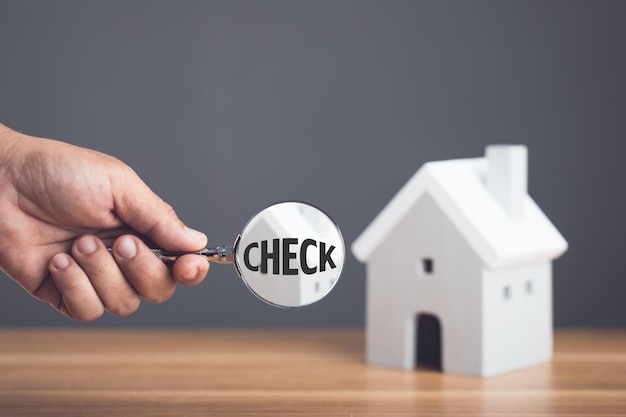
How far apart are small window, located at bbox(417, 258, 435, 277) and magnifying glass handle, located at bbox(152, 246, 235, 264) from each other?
499 mm

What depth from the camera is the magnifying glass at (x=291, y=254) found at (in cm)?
109

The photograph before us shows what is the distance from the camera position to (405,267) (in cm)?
165

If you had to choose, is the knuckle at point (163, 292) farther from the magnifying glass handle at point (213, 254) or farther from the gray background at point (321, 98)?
the gray background at point (321, 98)

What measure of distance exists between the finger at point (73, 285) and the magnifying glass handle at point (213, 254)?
50mm

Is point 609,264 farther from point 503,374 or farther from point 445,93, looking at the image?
point 503,374

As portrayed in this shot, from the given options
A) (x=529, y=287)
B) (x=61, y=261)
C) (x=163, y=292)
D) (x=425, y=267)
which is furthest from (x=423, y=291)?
(x=61, y=261)

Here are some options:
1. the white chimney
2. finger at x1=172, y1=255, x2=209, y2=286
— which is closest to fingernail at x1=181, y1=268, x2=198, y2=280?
finger at x1=172, y1=255, x2=209, y2=286

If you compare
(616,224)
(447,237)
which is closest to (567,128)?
(616,224)

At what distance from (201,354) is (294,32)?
0.74 meters

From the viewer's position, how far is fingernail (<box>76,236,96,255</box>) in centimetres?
123

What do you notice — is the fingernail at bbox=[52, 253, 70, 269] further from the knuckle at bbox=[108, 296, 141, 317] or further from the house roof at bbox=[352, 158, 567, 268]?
the house roof at bbox=[352, 158, 567, 268]

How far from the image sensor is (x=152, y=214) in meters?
1.26

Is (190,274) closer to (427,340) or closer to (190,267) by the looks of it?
(190,267)

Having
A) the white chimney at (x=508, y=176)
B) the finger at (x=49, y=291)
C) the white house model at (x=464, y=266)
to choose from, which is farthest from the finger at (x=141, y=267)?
the white chimney at (x=508, y=176)
